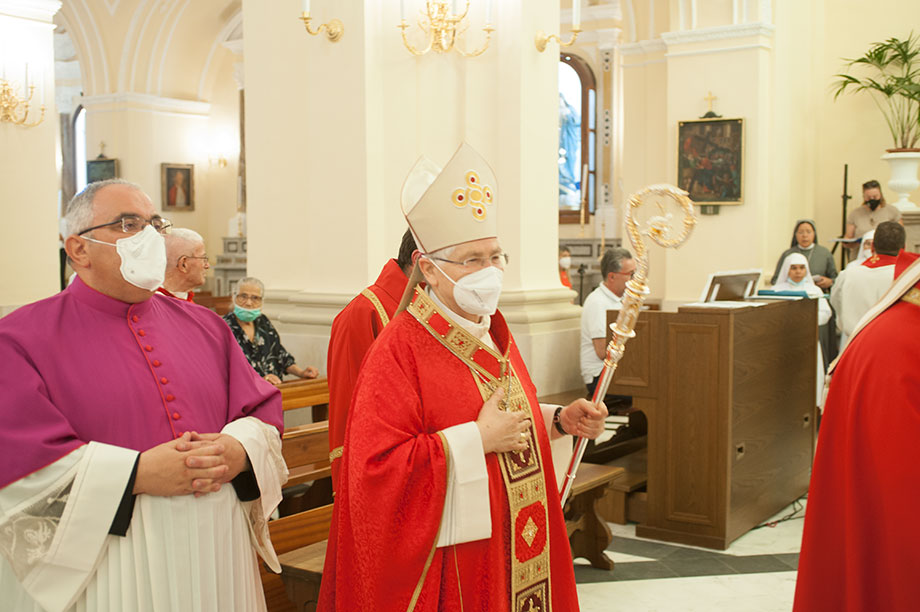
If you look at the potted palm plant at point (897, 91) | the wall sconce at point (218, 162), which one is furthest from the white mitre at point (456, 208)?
the wall sconce at point (218, 162)

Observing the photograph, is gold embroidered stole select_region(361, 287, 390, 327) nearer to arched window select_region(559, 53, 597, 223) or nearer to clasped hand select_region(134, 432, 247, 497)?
clasped hand select_region(134, 432, 247, 497)

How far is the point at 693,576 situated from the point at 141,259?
137 inches

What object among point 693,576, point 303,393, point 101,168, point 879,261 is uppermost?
point 101,168

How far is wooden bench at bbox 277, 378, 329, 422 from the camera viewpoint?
4.95 metres

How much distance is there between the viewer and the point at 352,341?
3.29m

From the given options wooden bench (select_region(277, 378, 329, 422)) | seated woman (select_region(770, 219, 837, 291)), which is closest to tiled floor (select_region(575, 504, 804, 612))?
wooden bench (select_region(277, 378, 329, 422))

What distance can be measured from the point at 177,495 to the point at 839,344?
320 inches

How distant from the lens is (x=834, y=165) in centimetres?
1227

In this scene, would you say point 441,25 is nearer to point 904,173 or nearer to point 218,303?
point 904,173

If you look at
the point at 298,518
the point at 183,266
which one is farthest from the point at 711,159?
the point at 298,518

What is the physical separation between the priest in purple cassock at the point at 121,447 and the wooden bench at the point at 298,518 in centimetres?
110

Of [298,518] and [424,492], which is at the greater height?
[424,492]

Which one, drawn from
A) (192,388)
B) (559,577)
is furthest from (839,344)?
(192,388)

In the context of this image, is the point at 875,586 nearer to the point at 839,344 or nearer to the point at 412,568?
the point at 412,568
